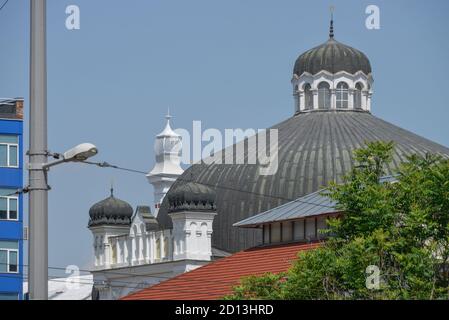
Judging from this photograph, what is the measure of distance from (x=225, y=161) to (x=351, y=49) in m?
15.8

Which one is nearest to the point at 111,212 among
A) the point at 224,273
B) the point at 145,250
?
the point at 145,250

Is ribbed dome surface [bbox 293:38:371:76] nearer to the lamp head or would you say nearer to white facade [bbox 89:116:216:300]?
white facade [bbox 89:116:216:300]

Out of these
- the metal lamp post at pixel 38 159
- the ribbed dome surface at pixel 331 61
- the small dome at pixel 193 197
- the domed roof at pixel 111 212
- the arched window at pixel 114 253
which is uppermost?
the ribbed dome surface at pixel 331 61

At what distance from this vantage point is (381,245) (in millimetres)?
45906

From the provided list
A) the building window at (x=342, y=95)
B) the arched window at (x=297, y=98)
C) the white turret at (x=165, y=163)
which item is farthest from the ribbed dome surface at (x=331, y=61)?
the white turret at (x=165, y=163)

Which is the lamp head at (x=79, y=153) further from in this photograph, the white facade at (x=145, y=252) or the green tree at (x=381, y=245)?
the white facade at (x=145, y=252)

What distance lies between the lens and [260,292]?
4909cm

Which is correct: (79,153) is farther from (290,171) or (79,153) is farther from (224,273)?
(290,171)

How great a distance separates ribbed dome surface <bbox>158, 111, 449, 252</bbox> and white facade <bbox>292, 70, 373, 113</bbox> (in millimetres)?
5350

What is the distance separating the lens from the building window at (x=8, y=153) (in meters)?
73.7

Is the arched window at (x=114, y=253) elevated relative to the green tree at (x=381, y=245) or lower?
lower

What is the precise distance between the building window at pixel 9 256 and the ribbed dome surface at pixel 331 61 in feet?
177
